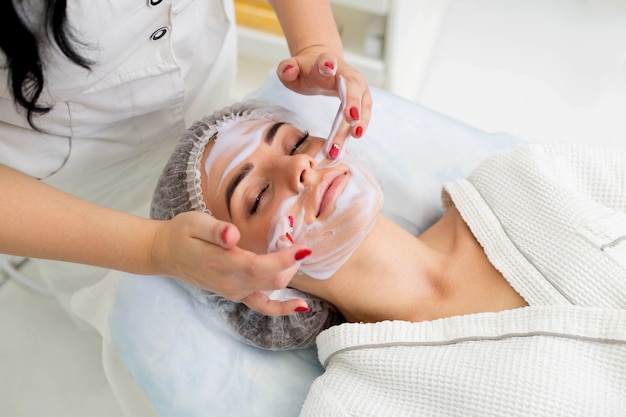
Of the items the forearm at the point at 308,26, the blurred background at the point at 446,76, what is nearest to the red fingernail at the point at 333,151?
the forearm at the point at 308,26

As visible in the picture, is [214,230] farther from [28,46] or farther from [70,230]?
[28,46]

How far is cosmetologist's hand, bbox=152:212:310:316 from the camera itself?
0.79m

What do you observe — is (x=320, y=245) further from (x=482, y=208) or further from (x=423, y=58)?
(x=423, y=58)

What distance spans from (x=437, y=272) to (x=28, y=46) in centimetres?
87

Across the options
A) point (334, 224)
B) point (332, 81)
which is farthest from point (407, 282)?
point (332, 81)

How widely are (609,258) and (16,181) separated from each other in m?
1.05

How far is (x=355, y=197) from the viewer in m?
1.13

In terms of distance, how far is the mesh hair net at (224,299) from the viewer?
3.87ft

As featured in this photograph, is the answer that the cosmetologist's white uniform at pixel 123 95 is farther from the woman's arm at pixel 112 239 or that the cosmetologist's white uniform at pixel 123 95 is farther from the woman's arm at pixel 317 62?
the woman's arm at pixel 317 62

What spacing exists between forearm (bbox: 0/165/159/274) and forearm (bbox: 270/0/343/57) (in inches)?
22.1

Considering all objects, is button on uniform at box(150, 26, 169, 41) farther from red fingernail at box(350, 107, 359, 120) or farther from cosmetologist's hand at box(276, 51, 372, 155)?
red fingernail at box(350, 107, 359, 120)

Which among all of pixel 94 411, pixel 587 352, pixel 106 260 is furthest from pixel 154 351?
pixel 587 352

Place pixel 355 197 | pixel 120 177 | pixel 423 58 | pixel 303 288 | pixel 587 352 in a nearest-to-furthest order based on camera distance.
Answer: pixel 587 352
pixel 355 197
pixel 303 288
pixel 120 177
pixel 423 58

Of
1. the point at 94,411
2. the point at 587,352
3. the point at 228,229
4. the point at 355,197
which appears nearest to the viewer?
the point at 228,229
